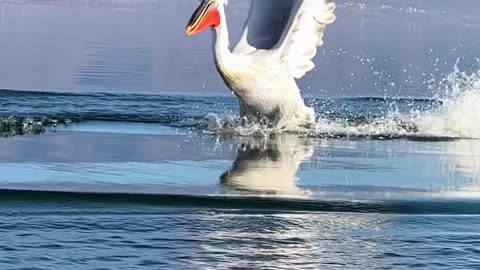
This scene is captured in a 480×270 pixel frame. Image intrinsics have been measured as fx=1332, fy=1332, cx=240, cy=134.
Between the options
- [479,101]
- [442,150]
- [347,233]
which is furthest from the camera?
[479,101]

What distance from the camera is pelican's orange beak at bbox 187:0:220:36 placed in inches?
659

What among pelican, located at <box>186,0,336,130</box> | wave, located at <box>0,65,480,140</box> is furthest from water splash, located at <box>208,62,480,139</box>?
pelican, located at <box>186,0,336,130</box>

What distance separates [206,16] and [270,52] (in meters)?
1.00

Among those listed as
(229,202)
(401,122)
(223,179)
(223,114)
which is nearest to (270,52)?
(223,114)

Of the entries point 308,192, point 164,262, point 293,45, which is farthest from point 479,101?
point 164,262

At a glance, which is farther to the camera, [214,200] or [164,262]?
[214,200]

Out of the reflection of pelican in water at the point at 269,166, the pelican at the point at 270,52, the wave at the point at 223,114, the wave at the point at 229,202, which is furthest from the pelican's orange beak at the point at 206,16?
the wave at the point at 229,202

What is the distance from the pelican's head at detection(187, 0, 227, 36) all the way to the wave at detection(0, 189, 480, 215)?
20.2 feet

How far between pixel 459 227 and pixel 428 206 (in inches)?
32.1

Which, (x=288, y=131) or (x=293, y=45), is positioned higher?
(x=293, y=45)

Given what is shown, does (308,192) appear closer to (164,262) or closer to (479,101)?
(164,262)

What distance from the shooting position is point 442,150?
1523cm

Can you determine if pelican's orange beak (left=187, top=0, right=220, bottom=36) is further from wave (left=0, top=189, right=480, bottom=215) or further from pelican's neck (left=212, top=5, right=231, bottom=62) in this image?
wave (left=0, top=189, right=480, bottom=215)

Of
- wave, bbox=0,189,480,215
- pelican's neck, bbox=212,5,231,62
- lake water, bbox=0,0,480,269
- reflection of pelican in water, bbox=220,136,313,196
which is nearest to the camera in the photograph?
lake water, bbox=0,0,480,269
